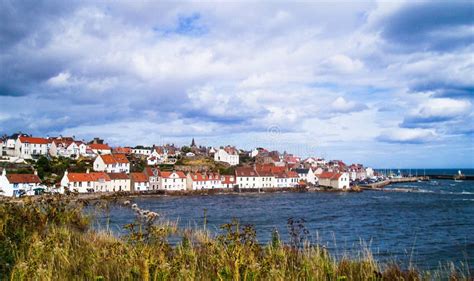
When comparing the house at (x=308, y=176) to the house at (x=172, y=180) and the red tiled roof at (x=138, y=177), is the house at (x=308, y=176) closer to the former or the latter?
the house at (x=172, y=180)

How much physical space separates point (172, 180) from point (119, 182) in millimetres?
12607

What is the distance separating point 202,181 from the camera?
9562 cm

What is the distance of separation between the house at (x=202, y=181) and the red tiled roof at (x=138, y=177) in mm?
10430

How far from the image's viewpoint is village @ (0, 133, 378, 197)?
78.1 meters

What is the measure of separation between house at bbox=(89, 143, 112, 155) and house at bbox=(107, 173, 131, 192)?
26993 mm

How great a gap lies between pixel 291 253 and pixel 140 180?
80.0 meters

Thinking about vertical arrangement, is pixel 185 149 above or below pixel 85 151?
above

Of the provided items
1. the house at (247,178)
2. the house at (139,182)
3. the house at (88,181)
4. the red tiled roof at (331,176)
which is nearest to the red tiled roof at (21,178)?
the house at (88,181)

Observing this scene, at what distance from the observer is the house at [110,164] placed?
92250mm

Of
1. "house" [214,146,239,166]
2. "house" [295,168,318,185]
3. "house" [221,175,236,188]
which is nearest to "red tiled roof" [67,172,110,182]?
"house" [221,175,236,188]

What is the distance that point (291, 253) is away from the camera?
11.2m

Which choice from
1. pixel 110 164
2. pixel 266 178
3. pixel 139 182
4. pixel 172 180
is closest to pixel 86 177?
pixel 139 182

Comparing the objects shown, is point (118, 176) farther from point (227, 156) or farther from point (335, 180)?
point (335, 180)

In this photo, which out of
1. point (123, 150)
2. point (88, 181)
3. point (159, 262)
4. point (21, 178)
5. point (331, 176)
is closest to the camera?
point (159, 262)
